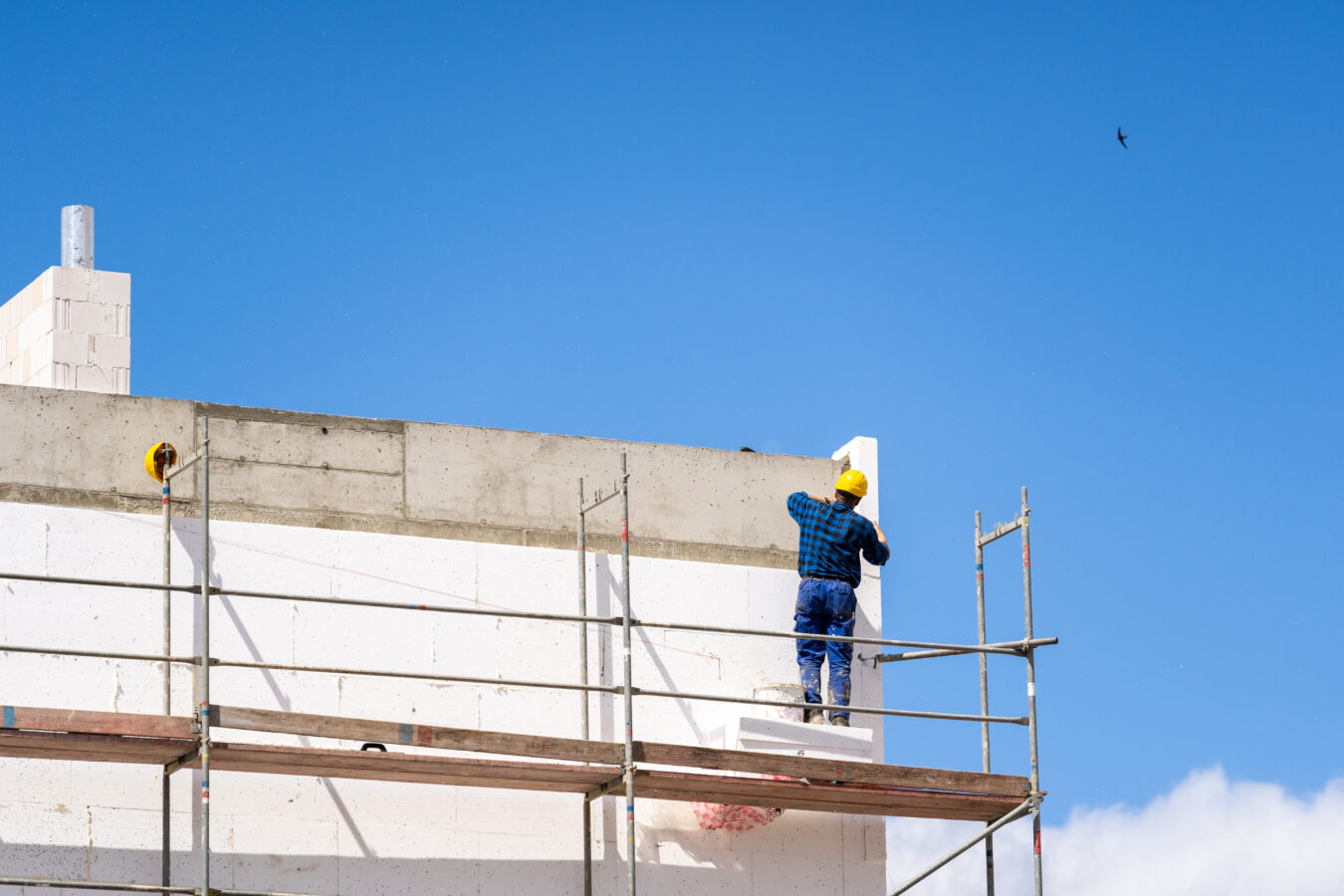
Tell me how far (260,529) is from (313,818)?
188 cm

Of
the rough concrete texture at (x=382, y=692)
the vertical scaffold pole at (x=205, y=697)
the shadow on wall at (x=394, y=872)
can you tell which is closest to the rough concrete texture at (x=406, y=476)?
the rough concrete texture at (x=382, y=692)

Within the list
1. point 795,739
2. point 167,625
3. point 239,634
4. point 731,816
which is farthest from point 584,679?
point 167,625

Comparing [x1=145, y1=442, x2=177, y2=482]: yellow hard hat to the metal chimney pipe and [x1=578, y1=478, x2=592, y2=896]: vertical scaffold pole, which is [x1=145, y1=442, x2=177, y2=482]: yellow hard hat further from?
the metal chimney pipe

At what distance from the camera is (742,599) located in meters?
15.0

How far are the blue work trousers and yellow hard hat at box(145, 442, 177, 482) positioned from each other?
14.1ft

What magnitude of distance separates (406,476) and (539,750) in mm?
2481

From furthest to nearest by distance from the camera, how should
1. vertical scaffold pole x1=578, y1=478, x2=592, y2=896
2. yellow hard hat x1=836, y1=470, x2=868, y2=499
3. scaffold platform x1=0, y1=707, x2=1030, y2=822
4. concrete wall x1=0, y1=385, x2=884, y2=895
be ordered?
yellow hard hat x1=836, y1=470, x2=868, y2=499 < vertical scaffold pole x1=578, y1=478, x2=592, y2=896 < concrete wall x1=0, y1=385, x2=884, y2=895 < scaffold platform x1=0, y1=707, x2=1030, y2=822

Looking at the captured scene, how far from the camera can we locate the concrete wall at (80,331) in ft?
53.2

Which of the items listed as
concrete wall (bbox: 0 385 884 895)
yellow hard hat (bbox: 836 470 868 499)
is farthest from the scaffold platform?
yellow hard hat (bbox: 836 470 868 499)

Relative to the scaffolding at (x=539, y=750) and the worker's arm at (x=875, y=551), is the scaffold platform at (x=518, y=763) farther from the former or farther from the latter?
the worker's arm at (x=875, y=551)

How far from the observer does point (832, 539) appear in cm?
1465

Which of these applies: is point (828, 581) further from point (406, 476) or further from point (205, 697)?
point (205, 697)

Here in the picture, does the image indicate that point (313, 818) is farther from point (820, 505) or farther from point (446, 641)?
point (820, 505)

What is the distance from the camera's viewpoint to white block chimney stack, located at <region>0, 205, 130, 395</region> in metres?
16.2
